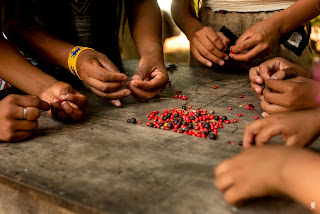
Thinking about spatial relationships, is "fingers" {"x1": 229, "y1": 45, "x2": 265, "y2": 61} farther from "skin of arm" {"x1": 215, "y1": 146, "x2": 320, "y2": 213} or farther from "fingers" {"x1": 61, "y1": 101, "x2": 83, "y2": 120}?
"skin of arm" {"x1": 215, "y1": 146, "x2": 320, "y2": 213}

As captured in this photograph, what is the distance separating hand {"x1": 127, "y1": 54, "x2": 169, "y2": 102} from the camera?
1.78 m

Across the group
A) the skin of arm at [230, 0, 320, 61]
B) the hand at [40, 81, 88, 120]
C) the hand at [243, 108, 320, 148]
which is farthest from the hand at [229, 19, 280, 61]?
the hand at [40, 81, 88, 120]

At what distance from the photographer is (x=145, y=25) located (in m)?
2.28

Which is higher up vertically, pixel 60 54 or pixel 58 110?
pixel 60 54

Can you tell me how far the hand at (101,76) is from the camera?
1.69m

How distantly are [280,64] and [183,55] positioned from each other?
377 cm

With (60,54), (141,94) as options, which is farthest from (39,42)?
(141,94)

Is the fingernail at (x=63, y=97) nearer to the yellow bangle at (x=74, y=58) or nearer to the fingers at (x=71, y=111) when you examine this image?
the fingers at (x=71, y=111)

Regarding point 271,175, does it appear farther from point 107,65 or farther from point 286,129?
point 107,65

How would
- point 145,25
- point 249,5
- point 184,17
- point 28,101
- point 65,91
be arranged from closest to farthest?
1. point 28,101
2. point 65,91
3. point 145,25
4. point 249,5
5. point 184,17

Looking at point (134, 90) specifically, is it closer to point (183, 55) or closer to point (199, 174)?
point (199, 174)

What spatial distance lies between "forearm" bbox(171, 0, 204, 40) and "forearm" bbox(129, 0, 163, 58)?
0.23 meters

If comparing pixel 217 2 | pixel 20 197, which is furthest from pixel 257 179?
pixel 217 2

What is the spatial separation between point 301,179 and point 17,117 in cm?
113
